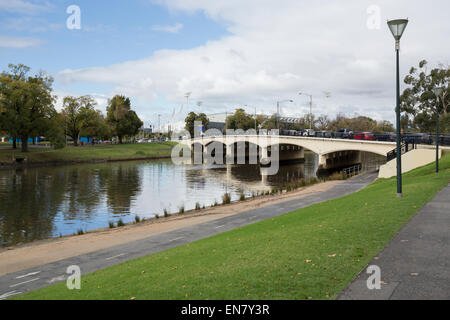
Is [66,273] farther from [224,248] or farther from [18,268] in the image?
[224,248]

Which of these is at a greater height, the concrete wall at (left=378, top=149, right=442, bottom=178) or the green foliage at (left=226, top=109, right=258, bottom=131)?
the green foliage at (left=226, top=109, right=258, bottom=131)

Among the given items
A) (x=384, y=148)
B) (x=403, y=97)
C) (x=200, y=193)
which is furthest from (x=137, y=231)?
(x=403, y=97)

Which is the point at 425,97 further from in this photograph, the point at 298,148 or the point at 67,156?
the point at 67,156

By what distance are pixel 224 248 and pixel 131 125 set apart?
107 metres

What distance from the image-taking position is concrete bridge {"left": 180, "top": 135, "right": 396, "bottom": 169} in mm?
54328

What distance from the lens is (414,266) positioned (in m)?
7.71

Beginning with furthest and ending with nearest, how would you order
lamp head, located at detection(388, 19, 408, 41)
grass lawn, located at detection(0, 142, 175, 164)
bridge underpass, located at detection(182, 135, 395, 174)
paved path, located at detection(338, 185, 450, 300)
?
grass lawn, located at detection(0, 142, 175, 164), bridge underpass, located at detection(182, 135, 395, 174), lamp head, located at detection(388, 19, 408, 41), paved path, located at detection(338, 185, 450, 300)

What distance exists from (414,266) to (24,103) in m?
70.3

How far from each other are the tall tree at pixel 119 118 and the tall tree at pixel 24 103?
4057cm

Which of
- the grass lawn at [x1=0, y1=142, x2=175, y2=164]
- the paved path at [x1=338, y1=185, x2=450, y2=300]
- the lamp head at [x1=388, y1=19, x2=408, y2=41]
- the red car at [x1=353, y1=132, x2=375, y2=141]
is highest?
the lamp head at [x1=388, y1=19, x2=408, y2=41]

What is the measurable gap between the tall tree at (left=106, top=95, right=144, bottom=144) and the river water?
54.7 m

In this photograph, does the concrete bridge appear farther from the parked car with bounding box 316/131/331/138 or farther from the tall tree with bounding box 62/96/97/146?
the tall tree with bounding box 62/96/97/146

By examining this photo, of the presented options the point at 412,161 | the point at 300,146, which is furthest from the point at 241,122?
the point at 412,161

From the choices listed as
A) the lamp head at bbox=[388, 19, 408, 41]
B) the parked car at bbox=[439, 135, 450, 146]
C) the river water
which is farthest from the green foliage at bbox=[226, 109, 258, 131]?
the lamp head at bbox=[388, 19, 408, 41]
